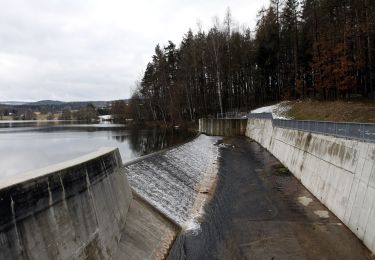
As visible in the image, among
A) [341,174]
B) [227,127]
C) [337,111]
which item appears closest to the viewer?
[341,174]

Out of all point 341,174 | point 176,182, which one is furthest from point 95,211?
point 341,174

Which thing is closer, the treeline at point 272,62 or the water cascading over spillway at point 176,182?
the water cascading over spillway at point 176,182

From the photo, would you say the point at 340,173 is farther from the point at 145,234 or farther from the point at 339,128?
the point at 145,234

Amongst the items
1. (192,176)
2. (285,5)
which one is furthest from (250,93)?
(192,176)

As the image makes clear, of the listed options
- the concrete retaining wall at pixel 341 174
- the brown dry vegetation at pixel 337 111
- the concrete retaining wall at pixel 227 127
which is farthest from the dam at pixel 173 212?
the concrete retaining wall at pixel 227 127

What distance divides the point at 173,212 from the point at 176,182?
5133 mm

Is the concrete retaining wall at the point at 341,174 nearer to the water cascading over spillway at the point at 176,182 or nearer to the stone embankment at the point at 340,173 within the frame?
the stone embankment at the point at 340,173

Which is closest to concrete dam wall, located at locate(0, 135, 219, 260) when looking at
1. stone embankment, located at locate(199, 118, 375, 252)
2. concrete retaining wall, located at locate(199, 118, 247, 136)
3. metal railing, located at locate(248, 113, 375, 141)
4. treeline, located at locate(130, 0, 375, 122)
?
stone embankment, located at locate(199, 118, 375, 252)

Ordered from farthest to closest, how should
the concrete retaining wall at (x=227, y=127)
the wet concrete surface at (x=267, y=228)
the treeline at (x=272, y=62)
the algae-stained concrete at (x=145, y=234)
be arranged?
the concrete retaining wall at (x=227, y=127) < the treeline at (x=272, y=62) < the wet concrete surface at (x=267, y=228) < the algae-stained concrete at (x=145, y=234)

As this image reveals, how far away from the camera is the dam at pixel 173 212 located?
29.3 feet

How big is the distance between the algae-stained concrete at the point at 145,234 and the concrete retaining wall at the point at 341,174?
25.4 ft

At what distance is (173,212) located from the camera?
717 inches

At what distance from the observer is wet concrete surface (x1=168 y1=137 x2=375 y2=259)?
1487 cm

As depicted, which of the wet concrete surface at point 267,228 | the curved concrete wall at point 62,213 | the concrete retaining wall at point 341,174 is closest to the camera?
the curved concrete wall at point 62,213
